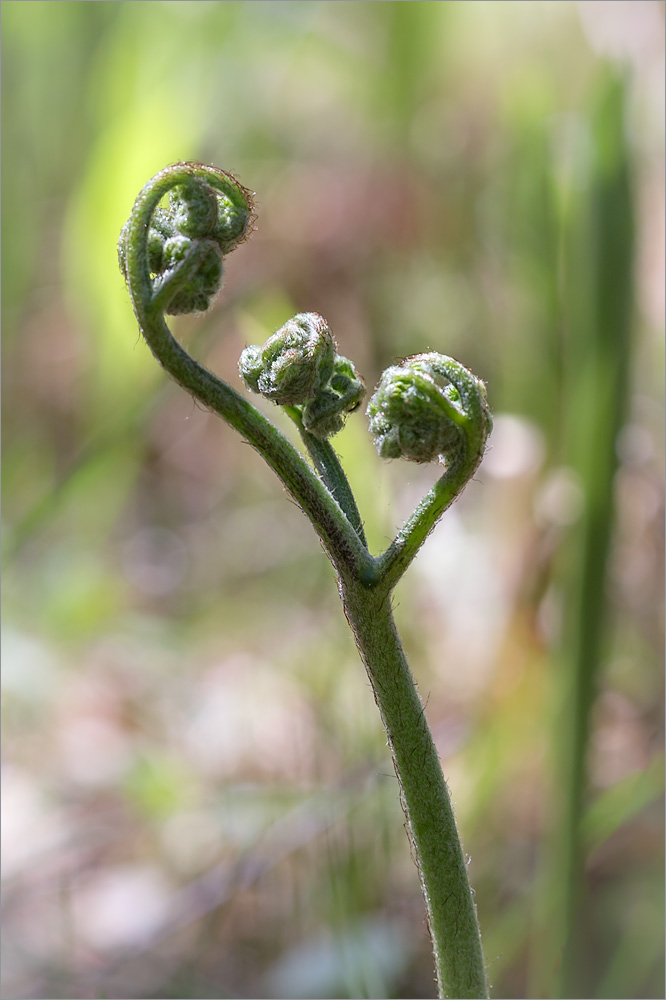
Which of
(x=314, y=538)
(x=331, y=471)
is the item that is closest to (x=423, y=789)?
(x=331, y=471)

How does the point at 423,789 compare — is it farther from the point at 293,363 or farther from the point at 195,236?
the point at 195,236

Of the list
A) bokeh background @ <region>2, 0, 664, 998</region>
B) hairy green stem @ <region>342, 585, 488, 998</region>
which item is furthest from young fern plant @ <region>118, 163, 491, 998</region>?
bokeh background @ <region>2, 0, 664, 998</region>

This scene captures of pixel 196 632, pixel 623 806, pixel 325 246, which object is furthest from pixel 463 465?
pixel 325 246

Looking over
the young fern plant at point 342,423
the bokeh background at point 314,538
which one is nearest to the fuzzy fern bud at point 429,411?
the young fern plant at point 342,423

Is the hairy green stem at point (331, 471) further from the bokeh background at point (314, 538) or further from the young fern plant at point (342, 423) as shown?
the bokeh background at point (314, 538)

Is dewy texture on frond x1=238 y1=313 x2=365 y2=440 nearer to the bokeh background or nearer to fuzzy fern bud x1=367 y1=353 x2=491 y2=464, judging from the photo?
fuzzy fern bud x1=367 y1=353 x2=491 y2=464
